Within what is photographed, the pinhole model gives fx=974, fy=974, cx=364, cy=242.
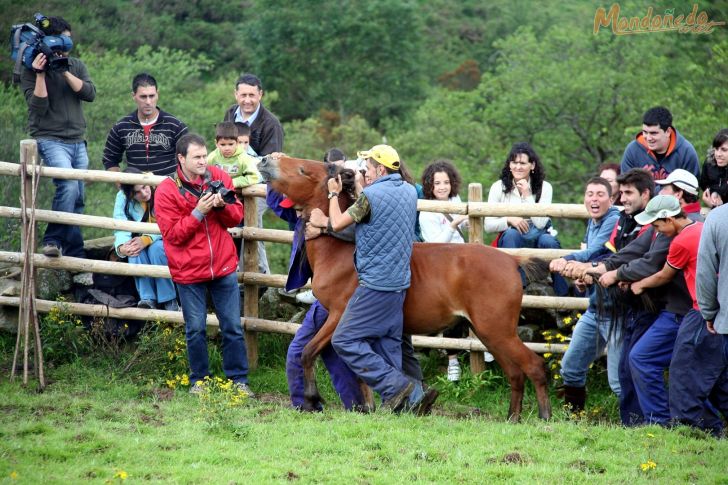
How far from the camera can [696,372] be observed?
7.30 metres

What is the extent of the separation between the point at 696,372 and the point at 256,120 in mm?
5375

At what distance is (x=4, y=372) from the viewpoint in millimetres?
9516

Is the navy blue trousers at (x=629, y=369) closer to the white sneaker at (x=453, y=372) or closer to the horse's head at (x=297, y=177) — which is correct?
the white sneaker at (x=453, y=372)

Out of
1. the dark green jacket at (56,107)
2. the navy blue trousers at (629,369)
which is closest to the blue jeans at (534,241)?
the navy blue trousers at (629,369)

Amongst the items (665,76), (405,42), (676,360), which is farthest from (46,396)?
(405,42)

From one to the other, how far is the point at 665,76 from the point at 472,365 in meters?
17.7

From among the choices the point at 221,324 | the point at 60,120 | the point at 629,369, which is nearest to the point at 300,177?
the point at 221,324

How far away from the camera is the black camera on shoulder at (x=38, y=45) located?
33.5 ft

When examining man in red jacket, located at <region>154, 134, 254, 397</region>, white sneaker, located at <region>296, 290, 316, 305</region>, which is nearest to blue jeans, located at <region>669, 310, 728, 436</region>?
white sneaker, located at <region>296, 290, 316, 305</region>

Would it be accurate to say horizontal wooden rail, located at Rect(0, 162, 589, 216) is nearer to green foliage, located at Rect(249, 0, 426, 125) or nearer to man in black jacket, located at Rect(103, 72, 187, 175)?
man in black jacket, located at Rect(103, 72, 187, 175)

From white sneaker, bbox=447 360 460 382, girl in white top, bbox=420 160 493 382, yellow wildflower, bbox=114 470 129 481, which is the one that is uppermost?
girl in white top, bbox=420 160 493 382

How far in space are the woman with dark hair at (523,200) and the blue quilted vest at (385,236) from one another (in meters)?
1.79

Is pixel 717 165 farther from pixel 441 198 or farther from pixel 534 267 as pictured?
pixel 441 198

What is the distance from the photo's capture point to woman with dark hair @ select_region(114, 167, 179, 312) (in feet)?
31.9
